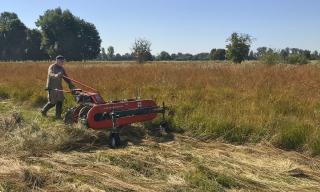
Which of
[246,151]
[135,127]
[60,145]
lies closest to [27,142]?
[60,145]

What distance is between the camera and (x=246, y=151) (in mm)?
7289

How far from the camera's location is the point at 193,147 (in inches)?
299

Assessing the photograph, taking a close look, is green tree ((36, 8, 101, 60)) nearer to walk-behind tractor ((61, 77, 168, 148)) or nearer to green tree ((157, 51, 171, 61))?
green tree ((157, 51, 171, 61))

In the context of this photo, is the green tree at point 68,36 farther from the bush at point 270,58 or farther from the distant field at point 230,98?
the distant field at point 230,98

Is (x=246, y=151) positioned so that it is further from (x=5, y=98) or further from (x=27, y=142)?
(x=5, y=98)

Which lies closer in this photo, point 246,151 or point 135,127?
point 246,151

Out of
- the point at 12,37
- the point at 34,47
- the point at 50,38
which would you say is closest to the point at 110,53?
the point at 12,37

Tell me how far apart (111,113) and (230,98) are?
3455 millimetres

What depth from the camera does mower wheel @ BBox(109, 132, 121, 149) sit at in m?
7.72

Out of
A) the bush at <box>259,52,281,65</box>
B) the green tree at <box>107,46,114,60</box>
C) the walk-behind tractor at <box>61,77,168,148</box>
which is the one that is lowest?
the green tree at <box>107,46,114,60</box>

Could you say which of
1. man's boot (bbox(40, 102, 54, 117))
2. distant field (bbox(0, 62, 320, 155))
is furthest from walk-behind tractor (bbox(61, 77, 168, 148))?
man's boot (bbox(40, 102, 54, 117))

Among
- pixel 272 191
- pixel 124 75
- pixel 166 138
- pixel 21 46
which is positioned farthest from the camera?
pixel 21 46

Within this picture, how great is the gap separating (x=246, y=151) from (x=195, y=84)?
5429 millimetres

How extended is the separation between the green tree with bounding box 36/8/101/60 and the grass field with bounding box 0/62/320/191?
204 feet
